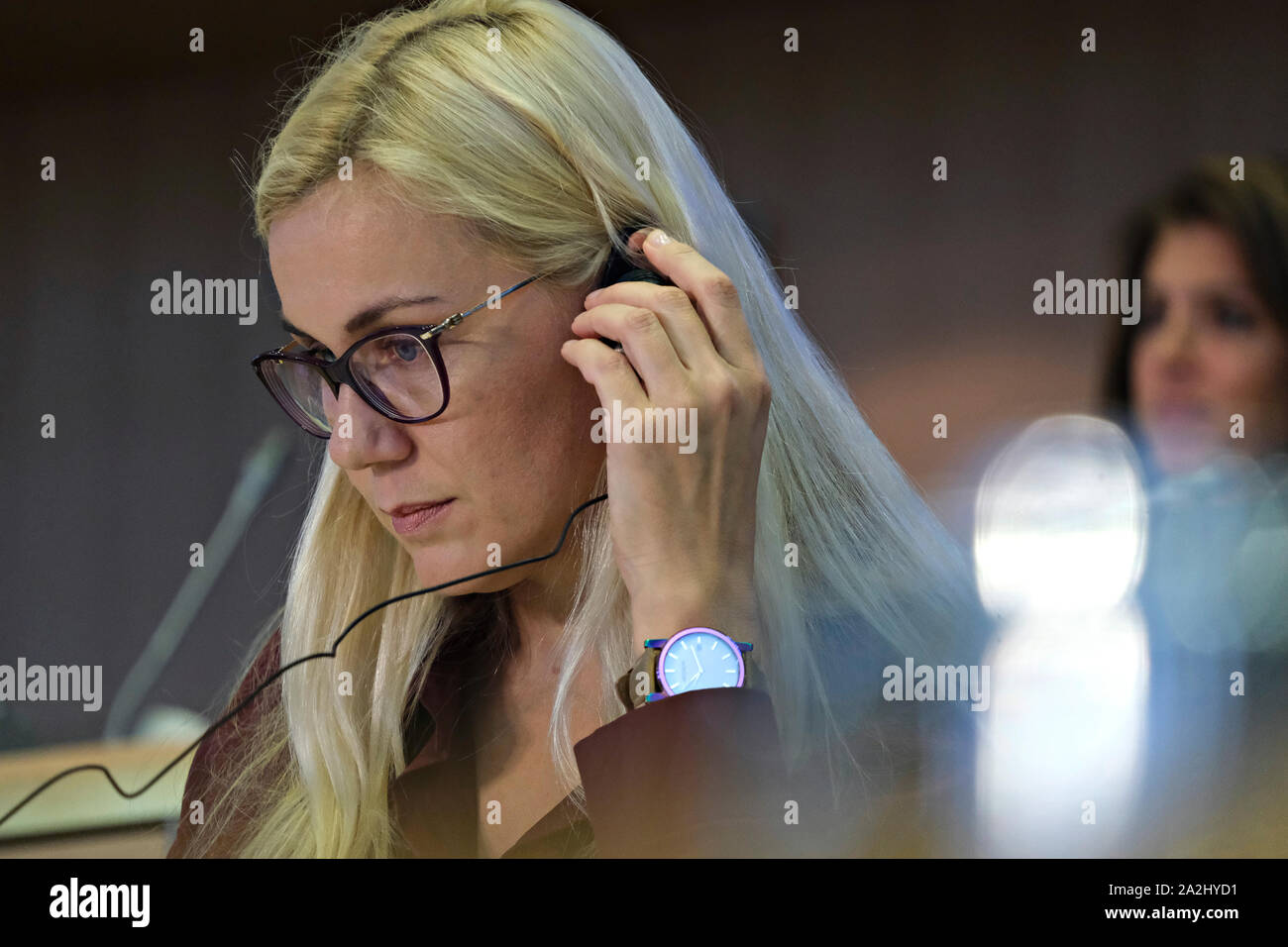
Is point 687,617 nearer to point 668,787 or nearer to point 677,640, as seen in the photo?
point 677,640

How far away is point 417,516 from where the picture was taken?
1101 mm

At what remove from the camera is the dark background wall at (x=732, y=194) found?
1.22 m

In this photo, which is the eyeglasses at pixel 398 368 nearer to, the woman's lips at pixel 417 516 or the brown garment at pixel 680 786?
the woman's lips at pixel 417 516

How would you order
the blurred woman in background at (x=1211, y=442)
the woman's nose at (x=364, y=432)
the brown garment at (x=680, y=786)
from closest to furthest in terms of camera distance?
the brown garment at (x=680, y=786)
the woman's nose at (x=364, y=432)
the blurred woman in background at (x=1211, y=442)

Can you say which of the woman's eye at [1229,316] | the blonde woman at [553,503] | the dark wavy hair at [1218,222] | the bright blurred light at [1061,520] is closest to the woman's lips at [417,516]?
the blonde woman at [553,503]

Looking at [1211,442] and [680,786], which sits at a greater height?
[1211,442]

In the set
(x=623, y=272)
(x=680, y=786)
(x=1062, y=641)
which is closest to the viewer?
(x=680, y=786)

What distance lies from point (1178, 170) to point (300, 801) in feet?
4.17

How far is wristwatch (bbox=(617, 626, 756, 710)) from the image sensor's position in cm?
96

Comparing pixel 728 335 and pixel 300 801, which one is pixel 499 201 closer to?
pixel 728 335

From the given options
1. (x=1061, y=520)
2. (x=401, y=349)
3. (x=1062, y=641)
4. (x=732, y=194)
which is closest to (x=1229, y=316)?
(x=1061, y=520)

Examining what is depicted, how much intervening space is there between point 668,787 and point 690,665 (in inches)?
4.4

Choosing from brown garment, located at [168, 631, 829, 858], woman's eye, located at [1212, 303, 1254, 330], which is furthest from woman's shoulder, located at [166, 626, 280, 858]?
woman's eye, located at [1212, 303, 1254, 330]

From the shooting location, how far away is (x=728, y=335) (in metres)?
1.02
